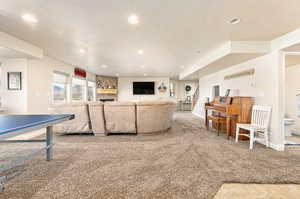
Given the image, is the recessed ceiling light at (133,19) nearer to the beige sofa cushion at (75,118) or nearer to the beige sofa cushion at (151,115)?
the beige sofa cushion at (151,115)

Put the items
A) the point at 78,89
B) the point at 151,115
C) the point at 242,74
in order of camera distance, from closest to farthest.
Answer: the point at 151,115 < the point at 242,74 < the point at 78,89

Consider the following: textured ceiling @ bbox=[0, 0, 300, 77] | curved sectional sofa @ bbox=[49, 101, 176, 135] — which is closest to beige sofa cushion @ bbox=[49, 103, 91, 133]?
curved sectional sofa @ bbox=[49, 101, 176, 135]

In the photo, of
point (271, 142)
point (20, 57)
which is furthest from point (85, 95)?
point (271, 142)

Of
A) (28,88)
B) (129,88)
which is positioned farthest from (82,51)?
(129,88)

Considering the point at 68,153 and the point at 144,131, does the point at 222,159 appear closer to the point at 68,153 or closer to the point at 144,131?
the point at 144,131

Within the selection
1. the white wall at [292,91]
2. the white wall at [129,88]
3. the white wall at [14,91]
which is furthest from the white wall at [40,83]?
the white wall at [292,91]

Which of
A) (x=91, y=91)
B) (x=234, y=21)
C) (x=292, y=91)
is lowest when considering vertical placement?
(x=292, y=91)

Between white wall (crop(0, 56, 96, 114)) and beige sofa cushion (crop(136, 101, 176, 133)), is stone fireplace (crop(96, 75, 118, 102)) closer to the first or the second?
white wall (crop(0, 56, 96, 114))

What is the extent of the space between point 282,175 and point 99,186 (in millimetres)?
2407

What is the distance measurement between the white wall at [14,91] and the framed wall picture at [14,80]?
0.09 metres

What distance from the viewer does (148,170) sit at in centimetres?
194

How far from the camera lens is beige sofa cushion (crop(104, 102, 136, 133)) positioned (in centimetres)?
355

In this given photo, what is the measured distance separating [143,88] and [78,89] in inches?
153

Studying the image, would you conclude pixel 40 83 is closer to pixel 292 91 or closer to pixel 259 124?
pixel 259 124
